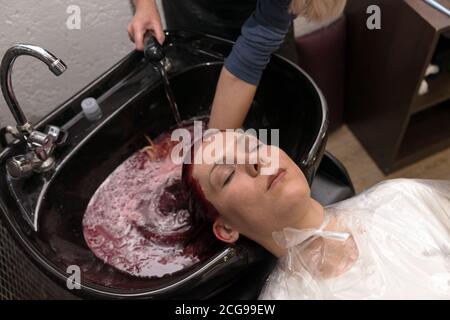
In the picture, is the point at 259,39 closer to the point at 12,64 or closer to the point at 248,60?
the point at 248,60

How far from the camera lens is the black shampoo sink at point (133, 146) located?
80 cm

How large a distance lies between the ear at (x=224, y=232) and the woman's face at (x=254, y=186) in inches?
0.8

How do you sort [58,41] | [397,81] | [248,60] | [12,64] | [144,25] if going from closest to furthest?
[12,64] → [248,60] → [144,25] → [58,41] → [397,81]

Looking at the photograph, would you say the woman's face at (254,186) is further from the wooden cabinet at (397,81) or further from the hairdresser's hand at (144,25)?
the wooden cabinet at (397,81)

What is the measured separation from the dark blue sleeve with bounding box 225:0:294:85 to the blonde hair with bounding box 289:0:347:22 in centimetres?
2

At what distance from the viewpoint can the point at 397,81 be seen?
4.56ft

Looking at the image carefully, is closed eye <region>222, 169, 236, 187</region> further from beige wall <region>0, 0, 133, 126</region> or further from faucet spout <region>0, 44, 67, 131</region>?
beige wall <region>0, 0, 133, 126</region>

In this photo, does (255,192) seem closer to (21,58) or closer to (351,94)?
(21,58)

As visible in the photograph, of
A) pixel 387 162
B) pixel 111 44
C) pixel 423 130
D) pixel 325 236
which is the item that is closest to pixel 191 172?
pixel 325 236

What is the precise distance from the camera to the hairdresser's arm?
2.85ft

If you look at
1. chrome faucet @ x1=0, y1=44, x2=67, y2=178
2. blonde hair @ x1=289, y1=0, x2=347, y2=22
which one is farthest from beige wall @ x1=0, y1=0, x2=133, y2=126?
blonde hair @ x1=289, y1=0, x2=347, y2=22

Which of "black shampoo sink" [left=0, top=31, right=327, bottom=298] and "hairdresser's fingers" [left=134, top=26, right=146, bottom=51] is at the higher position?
"hairdresser's fingers" [left=134, top=26, right=146, bottom=51]

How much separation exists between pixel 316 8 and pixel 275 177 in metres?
0.36

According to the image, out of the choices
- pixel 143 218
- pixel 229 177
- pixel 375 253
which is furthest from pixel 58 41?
pixel 375 253
